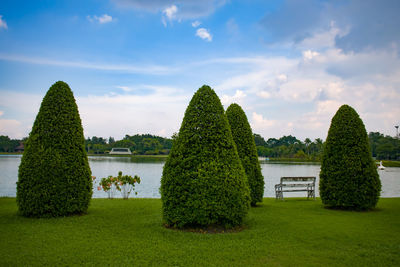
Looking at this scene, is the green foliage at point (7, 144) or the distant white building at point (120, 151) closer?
the green foliage at point (7, 144)

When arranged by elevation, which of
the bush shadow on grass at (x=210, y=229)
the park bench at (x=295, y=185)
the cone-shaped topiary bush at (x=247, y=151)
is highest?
the cone-shaped topiary bush at (x=247, y=151)

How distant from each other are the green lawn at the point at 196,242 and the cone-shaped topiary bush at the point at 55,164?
44 centimetres

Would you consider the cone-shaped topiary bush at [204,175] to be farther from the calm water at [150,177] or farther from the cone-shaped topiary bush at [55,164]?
the calm water at [150,177]

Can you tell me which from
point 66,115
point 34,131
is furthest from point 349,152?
point 34,131

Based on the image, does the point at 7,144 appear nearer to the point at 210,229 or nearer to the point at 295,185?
the point at 295,185

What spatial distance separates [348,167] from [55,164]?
33.6 feet

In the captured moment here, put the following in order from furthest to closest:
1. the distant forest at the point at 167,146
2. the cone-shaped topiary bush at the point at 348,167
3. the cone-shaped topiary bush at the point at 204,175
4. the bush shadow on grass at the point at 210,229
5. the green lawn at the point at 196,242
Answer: the distant forest at the point at 167,146 → the cone-shaped topiary bush at the point at 348,167 → the bush shadow on grass at the point at 210,229 → the cone-shaped topiary bush at the point at 204,175 → the green lawn at the point at 196,242

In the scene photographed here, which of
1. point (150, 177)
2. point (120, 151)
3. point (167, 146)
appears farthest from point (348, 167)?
point (120, 151)

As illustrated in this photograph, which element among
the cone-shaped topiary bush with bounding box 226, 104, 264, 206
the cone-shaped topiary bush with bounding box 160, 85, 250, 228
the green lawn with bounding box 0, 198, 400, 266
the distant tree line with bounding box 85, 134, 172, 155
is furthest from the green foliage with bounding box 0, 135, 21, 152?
the cone-shaped topiary bush with bounding box 160, 85, 250, 228

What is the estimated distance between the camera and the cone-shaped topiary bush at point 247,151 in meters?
12.4

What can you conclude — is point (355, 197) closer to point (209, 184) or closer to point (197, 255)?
point (209, 184)

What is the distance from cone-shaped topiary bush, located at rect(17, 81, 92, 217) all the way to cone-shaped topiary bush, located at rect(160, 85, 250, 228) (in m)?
3.12

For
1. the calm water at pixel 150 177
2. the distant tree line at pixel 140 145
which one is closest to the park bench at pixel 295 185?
the calm water at pixel 150 177

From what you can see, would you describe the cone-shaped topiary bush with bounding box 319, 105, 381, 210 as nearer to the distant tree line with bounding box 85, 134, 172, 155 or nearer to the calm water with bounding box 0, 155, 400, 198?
the calm water with bounding box 0, 155, 400, 198
